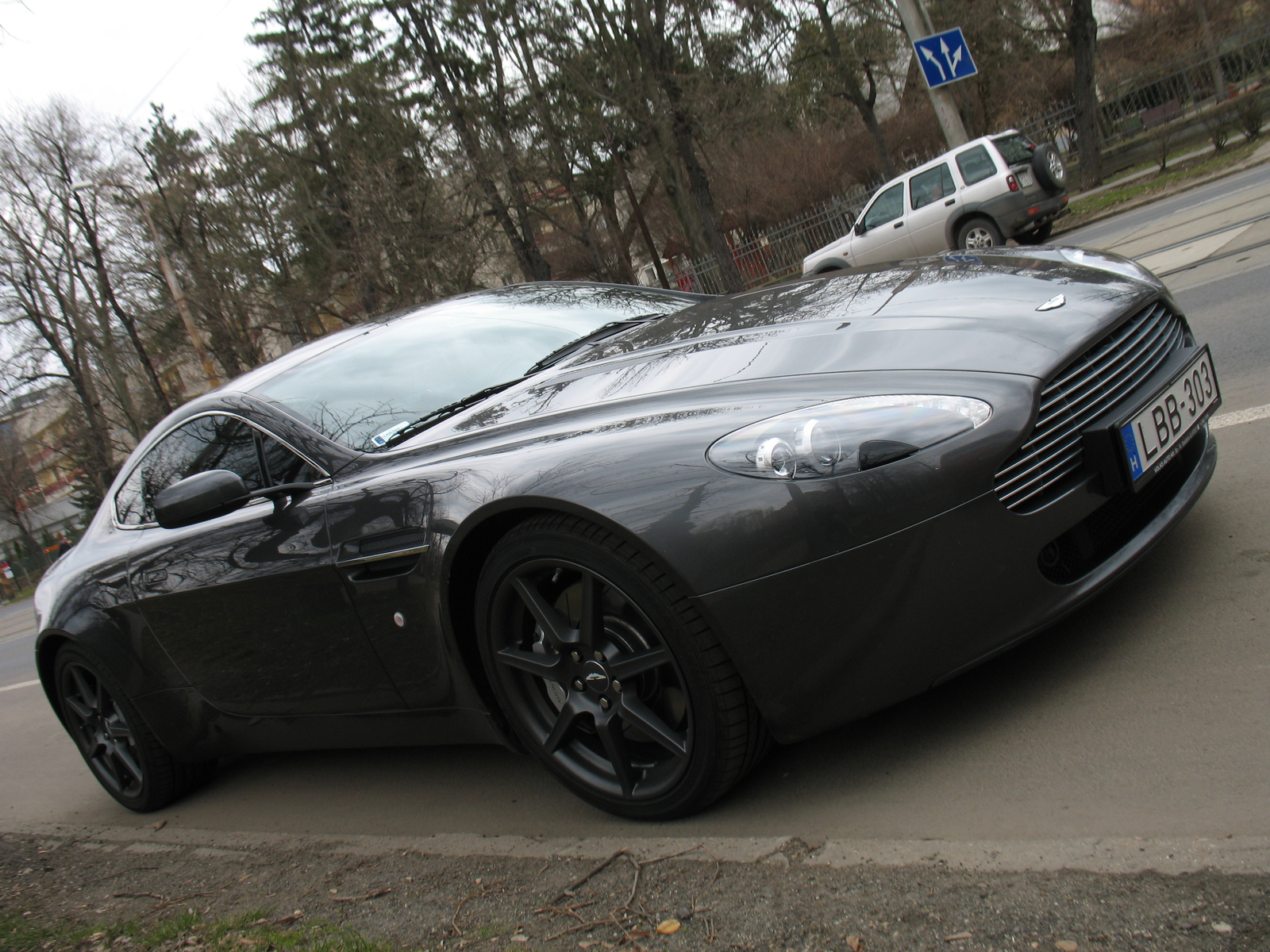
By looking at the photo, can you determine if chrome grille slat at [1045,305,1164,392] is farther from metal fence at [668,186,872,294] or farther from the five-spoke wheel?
metal fence at [668,186,872,294]

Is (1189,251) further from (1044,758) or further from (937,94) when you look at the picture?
(937,94)

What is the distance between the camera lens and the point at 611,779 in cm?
267

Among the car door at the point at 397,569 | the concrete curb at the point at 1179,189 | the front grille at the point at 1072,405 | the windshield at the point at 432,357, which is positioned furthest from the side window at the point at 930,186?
the car door at the point at 397,569

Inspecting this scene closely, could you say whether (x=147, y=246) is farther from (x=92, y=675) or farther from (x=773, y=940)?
(x=773, y=940)

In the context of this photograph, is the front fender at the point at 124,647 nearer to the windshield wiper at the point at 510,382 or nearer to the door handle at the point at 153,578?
the door handle at the point at 153,578

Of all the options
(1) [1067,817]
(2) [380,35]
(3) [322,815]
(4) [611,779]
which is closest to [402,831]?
(3) [322,815]

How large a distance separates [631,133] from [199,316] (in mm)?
12907

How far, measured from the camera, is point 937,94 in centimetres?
1617

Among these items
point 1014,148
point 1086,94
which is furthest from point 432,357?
point 1086,94

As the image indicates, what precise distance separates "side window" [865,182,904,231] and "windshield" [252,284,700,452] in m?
12.6

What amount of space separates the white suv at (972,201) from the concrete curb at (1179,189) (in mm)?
695

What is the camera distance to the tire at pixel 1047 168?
14.2 meters

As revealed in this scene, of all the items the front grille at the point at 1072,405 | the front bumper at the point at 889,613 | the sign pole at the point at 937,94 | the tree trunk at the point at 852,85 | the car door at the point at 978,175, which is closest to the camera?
the front bumper at the point at 889,613

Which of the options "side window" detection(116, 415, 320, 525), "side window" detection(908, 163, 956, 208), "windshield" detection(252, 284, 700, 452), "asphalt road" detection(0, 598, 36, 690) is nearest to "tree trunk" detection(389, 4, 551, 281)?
"side window" detection(908, 163, 956, 208)
